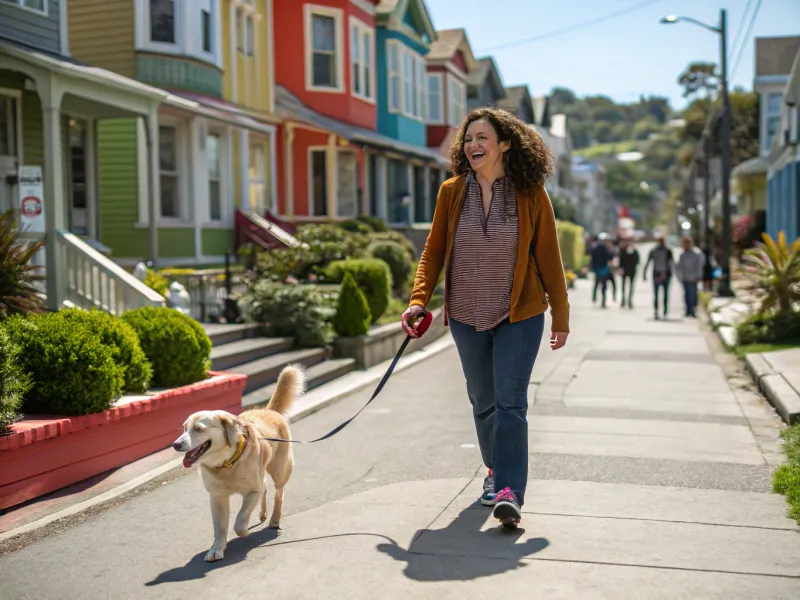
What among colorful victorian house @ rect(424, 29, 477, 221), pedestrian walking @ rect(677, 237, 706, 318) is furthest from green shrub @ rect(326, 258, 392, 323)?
colorful victorian house @ rect(424, 29, 477, 221)

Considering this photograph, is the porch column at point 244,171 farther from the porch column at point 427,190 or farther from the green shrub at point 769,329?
the porch column at point 427,190

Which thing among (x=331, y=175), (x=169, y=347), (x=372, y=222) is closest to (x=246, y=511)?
(x=169, y=347)

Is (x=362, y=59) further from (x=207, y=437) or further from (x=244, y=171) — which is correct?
(x=207, y=437)

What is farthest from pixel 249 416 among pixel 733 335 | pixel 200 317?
pixel 733 335

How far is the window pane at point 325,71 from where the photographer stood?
26.6 m

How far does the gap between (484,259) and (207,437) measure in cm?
179

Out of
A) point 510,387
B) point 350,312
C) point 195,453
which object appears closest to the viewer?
point 195,453

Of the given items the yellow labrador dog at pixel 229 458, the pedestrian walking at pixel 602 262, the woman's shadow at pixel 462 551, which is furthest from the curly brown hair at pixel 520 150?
the pedestrian walking at pixel 602 262

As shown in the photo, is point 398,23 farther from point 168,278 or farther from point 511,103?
point 511,103

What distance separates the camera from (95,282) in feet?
38.0

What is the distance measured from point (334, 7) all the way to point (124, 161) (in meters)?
9.85

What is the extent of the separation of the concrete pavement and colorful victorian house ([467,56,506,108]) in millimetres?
37221

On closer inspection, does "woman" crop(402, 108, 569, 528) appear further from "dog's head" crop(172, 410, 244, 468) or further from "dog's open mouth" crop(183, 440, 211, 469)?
"dog's open mouth" crop(183, 440, 211, 469)

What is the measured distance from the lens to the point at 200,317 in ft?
48.5
